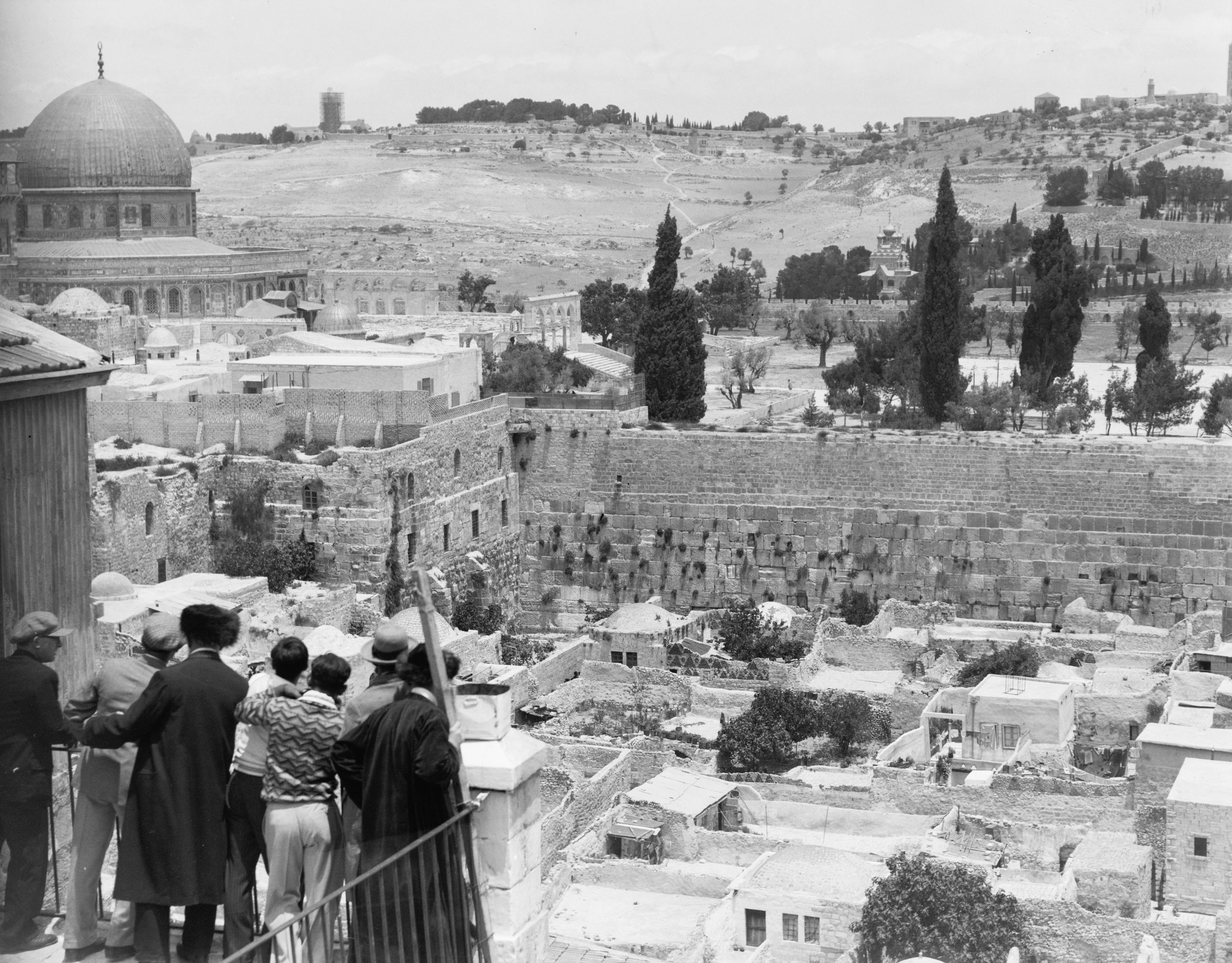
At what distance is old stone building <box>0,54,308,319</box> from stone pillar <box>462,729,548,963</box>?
3416 centimetres

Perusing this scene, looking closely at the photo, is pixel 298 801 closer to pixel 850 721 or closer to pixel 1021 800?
pixel 1021 800

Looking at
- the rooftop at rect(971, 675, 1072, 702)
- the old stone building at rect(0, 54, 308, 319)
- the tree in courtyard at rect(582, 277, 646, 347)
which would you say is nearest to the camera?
the rooftop at rect(971, 675, 1072, 702)

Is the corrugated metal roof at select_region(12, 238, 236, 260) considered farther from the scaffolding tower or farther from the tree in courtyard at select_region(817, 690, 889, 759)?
the scaffolding tower

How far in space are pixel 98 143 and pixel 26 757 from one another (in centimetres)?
3654

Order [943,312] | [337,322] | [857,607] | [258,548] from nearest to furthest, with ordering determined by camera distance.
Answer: [258,548] < [857,607] < [943,312] < [337,322]

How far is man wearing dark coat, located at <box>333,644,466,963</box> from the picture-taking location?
669cm

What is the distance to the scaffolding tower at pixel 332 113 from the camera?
12194 centimetres

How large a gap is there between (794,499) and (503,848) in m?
21.7

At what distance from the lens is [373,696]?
700 centimetres

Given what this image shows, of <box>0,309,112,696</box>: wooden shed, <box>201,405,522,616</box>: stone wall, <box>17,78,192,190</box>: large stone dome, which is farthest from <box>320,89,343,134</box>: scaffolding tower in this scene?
<box>0,309,112,696</box>: wooden shed

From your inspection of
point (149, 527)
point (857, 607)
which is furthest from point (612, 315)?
point (149, 527)

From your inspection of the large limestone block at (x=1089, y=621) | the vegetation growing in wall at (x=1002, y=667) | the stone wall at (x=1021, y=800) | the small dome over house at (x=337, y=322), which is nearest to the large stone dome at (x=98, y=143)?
the small dome over house at (x=337, y=322)

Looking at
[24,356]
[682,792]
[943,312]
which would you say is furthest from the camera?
[943,312]

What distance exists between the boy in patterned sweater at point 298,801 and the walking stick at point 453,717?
0.40 meters
